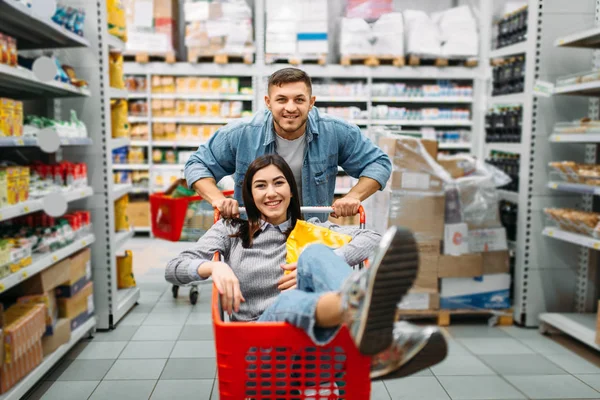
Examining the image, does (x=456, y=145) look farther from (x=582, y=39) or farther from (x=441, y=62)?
(x=582, y=39)

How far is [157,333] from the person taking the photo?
11.8 feet

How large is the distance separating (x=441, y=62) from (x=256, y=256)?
18.5 ft

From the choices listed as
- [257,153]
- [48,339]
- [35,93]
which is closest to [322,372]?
[257,153]

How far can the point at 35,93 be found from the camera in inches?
136

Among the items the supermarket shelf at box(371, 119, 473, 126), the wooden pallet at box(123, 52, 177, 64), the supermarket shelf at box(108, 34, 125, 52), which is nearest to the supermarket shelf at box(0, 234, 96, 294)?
the supermarket shelf at box(108, 34, 125, 52)

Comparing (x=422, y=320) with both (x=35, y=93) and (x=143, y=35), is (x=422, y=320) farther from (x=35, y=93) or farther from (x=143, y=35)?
(x=143, y=35)

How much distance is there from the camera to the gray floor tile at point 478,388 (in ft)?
8.75

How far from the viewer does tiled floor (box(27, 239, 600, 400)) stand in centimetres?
271

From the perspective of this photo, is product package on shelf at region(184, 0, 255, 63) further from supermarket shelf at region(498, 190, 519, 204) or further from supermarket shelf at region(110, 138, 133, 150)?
supermarket shelf at region(498, 190, 519, 204)

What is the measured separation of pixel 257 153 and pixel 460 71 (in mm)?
5405

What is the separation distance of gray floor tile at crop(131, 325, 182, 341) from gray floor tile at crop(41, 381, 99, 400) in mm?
688

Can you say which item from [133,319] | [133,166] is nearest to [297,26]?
[133,166]

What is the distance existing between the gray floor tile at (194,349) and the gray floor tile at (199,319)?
14.7 inches

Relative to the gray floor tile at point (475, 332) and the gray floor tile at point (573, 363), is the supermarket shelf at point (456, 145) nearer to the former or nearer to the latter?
the gray floor tile at point (475, 332)
